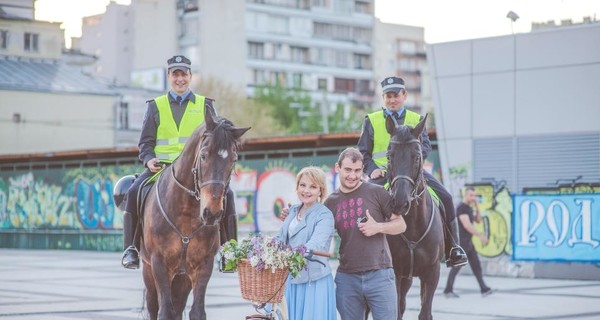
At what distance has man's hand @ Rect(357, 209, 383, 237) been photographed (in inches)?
368

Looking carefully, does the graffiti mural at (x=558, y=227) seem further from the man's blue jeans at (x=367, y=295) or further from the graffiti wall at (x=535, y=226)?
the man's blue jeans at (x=367, y=295)

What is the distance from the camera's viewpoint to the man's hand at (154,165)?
38.2 feet

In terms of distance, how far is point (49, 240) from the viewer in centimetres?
4772

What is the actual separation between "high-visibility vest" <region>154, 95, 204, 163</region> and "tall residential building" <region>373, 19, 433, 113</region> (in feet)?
435

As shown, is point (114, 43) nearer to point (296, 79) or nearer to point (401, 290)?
point (296, 79)

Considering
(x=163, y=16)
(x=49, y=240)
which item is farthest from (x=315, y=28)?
(x=49, y=240)

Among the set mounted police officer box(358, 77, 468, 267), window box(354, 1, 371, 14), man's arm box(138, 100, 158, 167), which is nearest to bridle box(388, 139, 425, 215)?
mounted police officer box(358, 77, 468, 267)

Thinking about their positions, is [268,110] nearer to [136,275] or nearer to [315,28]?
[315,28]

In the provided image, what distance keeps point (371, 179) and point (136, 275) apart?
17853mm

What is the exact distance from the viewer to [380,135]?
12.2 metres

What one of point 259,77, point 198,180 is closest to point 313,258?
point 198,180

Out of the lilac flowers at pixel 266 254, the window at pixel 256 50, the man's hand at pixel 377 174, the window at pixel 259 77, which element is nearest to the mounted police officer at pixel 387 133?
the man's hand at pixel 377 174

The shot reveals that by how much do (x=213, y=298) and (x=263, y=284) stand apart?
41.3 feet

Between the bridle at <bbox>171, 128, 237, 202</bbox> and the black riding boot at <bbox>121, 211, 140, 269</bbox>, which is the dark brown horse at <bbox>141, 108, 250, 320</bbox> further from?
the black riding boot at <bbox>121, 211, 140, 269</bbox>
